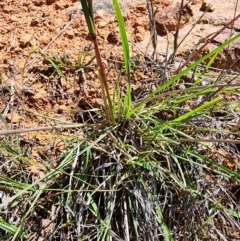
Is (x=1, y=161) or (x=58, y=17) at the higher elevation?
(x=58, y=17)

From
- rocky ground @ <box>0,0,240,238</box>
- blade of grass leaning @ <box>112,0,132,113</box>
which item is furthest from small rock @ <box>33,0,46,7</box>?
blade of grass leaning @ <box>112,0,132,113</box>

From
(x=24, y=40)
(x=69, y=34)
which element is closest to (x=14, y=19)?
(x=24, y=40)

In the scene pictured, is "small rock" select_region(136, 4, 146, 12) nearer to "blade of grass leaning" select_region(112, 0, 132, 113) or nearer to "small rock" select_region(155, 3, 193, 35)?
"small rock" select_region(155, 3, 193, 35)

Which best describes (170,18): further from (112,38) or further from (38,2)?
(38,2)

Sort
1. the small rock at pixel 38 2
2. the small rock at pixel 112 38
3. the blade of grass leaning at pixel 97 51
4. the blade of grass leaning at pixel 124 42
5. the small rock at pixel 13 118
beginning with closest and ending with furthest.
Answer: the blade of grass leaning at pixel 97 51, the blade of grass leaning at pixel 124 42, the small rock at pixel 13 118, the small rock at pixel 112 38, the small rock at pixel 38 2

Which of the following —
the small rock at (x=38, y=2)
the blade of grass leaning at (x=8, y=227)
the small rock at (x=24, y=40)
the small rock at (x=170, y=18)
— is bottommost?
the blade of grass leaning at (x=8, y=227)

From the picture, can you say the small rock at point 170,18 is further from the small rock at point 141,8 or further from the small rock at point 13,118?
the small rock at point 13,118

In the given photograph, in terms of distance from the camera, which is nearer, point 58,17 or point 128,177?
A: point 128,177

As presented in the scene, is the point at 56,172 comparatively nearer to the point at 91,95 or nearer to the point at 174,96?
the point at 91,95

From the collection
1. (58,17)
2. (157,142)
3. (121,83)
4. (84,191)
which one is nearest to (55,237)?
(84,191)

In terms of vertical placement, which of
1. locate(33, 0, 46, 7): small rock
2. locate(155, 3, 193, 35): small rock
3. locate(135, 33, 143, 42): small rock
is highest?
locate(155, 3, 193, 35): small rock

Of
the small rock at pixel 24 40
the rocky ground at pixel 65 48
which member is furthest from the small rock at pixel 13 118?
the small rock at pixel 24 40
